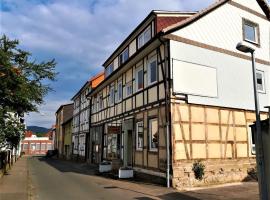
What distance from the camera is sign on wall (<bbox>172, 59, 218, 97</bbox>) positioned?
48.3 feet

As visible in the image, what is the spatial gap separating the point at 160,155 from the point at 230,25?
8143 millimetres

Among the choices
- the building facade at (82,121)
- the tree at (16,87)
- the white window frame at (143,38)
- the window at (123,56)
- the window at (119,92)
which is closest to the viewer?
the tree at (16,87)

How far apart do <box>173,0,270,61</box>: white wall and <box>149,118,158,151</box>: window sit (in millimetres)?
4529

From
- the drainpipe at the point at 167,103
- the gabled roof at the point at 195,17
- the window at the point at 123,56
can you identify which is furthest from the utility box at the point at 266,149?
the window at the point at 123,56

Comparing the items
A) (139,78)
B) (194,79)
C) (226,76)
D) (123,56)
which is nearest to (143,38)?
(139,78)

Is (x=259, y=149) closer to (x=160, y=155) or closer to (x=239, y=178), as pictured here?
(x=160, y=155)

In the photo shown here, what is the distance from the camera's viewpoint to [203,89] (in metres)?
15.4

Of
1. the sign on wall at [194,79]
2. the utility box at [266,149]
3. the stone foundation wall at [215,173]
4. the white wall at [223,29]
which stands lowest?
the stone foundation wall at [215,173]

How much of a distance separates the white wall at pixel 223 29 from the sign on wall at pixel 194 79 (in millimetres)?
1454

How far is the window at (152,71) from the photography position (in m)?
16.2

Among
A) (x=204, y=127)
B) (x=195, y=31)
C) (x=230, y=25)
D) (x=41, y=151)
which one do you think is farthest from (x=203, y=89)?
(x=41, y=151)

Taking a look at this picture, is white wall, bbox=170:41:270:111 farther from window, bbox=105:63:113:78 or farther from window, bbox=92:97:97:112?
window, bbox=92:97:97:112

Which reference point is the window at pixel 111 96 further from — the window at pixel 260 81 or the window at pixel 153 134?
the window at pixel 260 81

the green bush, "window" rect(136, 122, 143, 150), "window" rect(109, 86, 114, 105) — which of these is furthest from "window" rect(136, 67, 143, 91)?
the green bush
